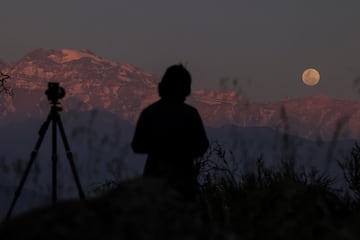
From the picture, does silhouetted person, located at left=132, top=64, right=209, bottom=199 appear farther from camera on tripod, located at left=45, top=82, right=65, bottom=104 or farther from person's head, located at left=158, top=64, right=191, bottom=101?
camera on tripod, located at left=45, top=82, right=65, bottom=104

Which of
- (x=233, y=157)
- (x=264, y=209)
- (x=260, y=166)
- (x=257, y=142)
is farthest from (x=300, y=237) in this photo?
(x=260, y=166)

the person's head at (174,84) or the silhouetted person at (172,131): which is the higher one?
the person's head at (174,84)

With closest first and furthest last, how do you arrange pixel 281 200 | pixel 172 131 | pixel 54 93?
pixel 281 200
pixel 172 131
pixel 54 93

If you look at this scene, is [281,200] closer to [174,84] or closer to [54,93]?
[174,84]

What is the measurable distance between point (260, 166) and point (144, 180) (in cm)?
544

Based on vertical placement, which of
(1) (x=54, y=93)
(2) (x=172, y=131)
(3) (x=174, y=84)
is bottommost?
(1) (x=54, y=93)

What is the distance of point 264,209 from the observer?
177 inches

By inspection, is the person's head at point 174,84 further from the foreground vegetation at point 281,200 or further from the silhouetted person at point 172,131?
the foreground vegetation at point 281,200

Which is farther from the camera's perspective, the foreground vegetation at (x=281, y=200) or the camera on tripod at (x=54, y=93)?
the camera on tripod at (x=54, y=93)

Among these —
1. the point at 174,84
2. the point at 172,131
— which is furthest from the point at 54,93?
the point at 172,131

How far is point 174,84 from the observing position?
551cm

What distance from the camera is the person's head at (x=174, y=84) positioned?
552 centimetres

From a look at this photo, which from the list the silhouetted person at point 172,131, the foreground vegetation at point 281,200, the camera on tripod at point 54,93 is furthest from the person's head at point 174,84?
the camera on tripod at point 54,93

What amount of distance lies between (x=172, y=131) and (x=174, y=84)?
39cm
